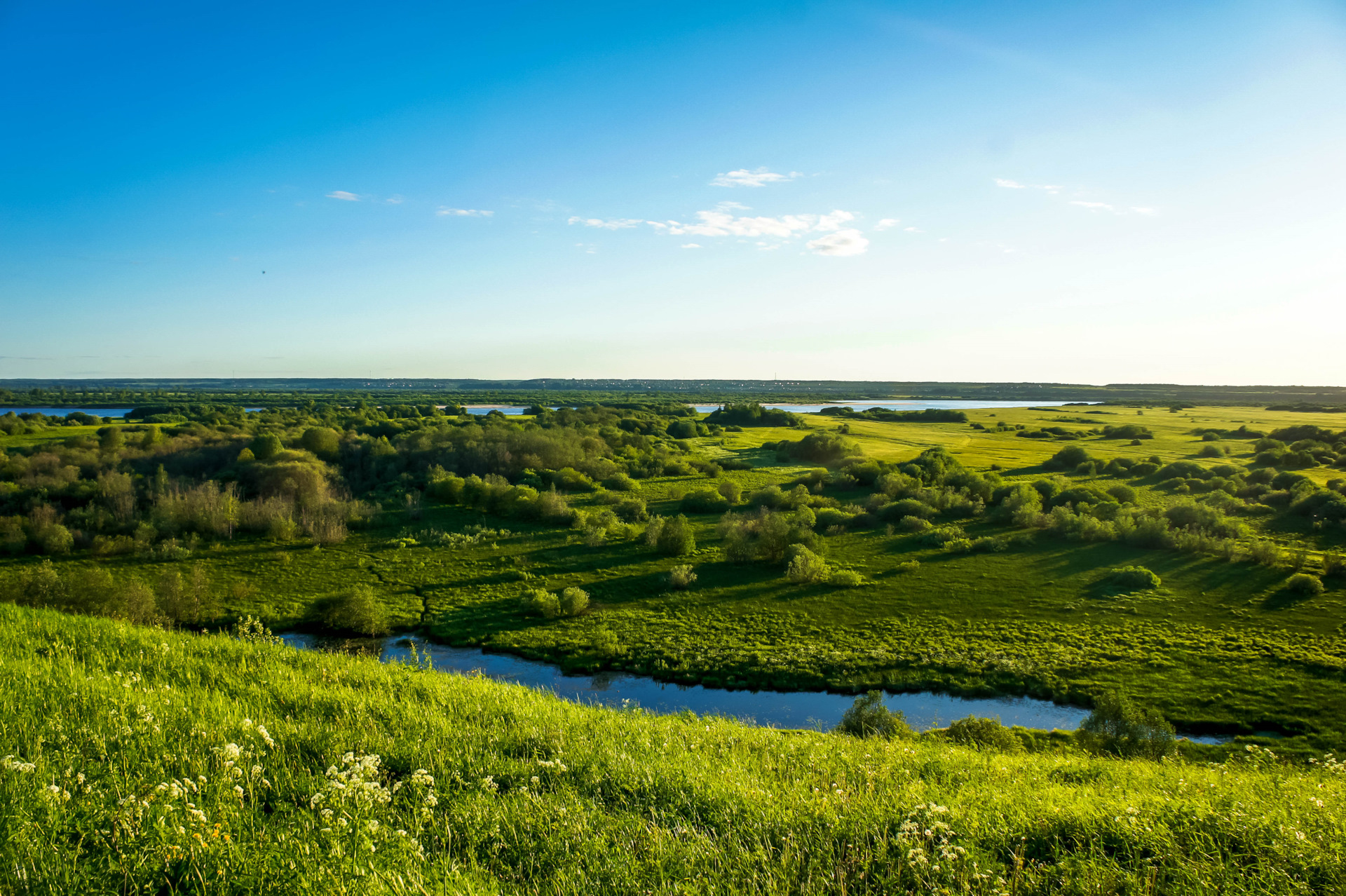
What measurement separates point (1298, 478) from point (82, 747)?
65.7 meters

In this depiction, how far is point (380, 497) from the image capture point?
46.2 metres

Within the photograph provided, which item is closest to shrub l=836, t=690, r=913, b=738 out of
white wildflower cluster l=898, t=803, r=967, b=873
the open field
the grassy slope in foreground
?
the open field

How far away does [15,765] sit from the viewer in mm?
3898

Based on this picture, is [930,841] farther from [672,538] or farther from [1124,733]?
[672,538]

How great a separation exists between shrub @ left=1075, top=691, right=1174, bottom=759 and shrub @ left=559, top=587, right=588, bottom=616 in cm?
1707

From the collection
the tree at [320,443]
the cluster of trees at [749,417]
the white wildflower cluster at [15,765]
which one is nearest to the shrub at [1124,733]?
the white wildflower cluster at [15,765]

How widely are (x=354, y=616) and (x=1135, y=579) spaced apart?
32.7m

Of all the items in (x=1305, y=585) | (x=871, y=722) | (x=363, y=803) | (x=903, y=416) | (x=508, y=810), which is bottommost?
(x=871, y=722)

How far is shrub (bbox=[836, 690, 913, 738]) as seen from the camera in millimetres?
14203

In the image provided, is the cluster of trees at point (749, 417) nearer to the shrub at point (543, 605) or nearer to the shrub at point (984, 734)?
the shrub at point (543, 605)

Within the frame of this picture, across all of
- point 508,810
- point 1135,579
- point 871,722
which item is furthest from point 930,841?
point 1135,579

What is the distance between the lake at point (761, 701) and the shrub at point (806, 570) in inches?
377

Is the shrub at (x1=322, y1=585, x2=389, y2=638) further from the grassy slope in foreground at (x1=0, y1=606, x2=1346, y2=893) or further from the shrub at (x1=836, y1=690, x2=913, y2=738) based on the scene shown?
the shrub at (x1=836, y1=690, x2=913, y2=738)

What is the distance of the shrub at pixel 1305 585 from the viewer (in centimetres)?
2558
